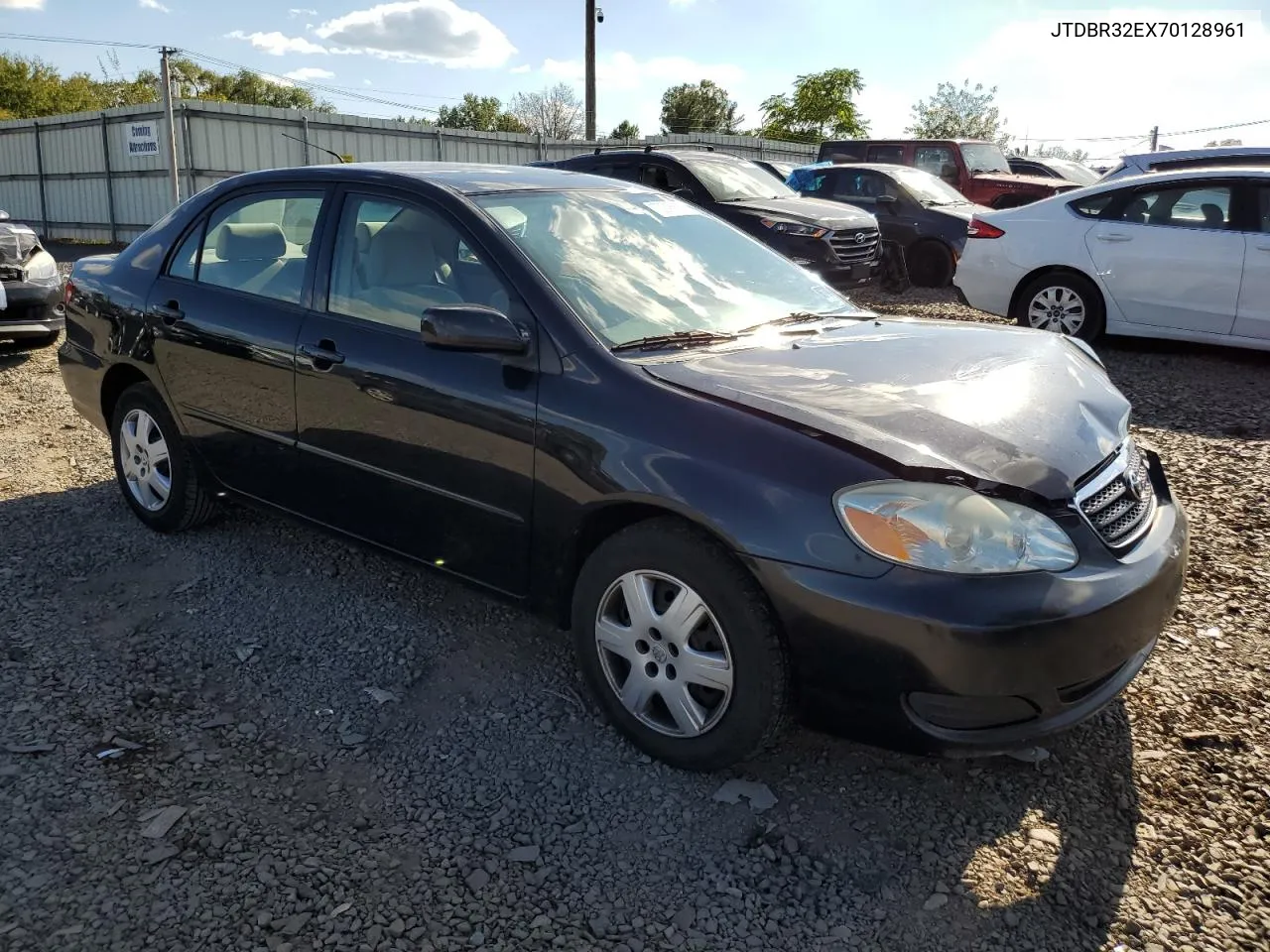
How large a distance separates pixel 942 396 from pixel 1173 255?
596 cm

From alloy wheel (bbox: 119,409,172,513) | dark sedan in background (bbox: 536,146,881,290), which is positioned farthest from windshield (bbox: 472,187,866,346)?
dark sedan in background (bbox: 536,146,881,290)

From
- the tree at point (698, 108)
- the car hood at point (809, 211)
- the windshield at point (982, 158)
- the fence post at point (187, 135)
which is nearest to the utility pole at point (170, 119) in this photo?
the fence post at point (187, 135)

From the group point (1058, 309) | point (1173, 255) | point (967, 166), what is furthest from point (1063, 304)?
point (967, 166)

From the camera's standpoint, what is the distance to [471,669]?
347 cm

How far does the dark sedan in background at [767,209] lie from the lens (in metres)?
10.5

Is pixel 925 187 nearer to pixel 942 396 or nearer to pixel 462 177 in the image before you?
pixel 462 177

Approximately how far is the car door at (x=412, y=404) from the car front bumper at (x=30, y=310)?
5331mm

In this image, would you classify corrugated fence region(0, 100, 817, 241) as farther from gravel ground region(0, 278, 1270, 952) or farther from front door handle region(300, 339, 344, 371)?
gravel ground region(0, 278, 1270, 952)

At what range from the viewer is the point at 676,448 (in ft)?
8.84

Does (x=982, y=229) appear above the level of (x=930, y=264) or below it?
above

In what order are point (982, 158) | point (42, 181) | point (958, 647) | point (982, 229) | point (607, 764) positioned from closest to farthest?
1. point (958, 647)
2. point (607, 764)
3. point (982, 229)
4. point (982, 158)
5. point (42, 181)

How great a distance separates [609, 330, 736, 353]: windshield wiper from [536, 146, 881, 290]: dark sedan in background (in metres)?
7.20

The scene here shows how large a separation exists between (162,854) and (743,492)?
1.72 meters

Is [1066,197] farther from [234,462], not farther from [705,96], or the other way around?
[705,96]
